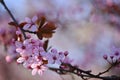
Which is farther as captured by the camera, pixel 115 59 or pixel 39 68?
pixel 115 59

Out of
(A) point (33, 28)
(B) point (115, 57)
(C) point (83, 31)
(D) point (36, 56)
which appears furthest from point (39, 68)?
(C) point (83, 31)

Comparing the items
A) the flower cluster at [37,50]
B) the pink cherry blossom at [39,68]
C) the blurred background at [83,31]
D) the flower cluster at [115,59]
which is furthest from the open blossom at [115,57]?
the blurred background at [83,31]

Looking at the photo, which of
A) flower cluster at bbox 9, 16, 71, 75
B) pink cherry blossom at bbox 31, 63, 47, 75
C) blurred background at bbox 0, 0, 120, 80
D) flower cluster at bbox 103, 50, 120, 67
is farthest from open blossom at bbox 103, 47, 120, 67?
blurred background at bbox 0, 0, 120, 80

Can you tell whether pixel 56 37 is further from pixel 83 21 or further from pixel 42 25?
pixel 42 25

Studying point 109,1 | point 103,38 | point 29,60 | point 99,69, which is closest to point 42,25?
point 29,60

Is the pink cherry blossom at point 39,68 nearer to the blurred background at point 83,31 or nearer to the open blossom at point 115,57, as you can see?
the open blossom at point 115,57

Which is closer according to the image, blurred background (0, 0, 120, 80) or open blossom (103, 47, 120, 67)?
open blossom (103, 47, 120, 67)

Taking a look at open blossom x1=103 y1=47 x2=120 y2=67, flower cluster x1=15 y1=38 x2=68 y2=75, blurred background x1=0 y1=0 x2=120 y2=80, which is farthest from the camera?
blurred background x1=0 y1=0 x2=120 y2=80

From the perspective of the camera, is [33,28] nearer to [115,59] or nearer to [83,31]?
[115,59]

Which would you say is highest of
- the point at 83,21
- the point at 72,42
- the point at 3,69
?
the point at 83,21

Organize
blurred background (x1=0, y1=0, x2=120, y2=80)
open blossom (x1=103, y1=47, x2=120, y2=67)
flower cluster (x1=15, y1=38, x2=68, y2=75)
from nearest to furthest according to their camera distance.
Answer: flower cluster (x1=15, y1=38, x2=68, y2=75), open blossom (x1=103, y1=47, x2=120, y2=67), blurred background (x1=0, y1=0, x2=120, y2=80)

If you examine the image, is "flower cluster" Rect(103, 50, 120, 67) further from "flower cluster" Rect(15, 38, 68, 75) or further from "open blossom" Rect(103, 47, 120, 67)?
"flower cluster" Rect(15, 38, 68, 75)
